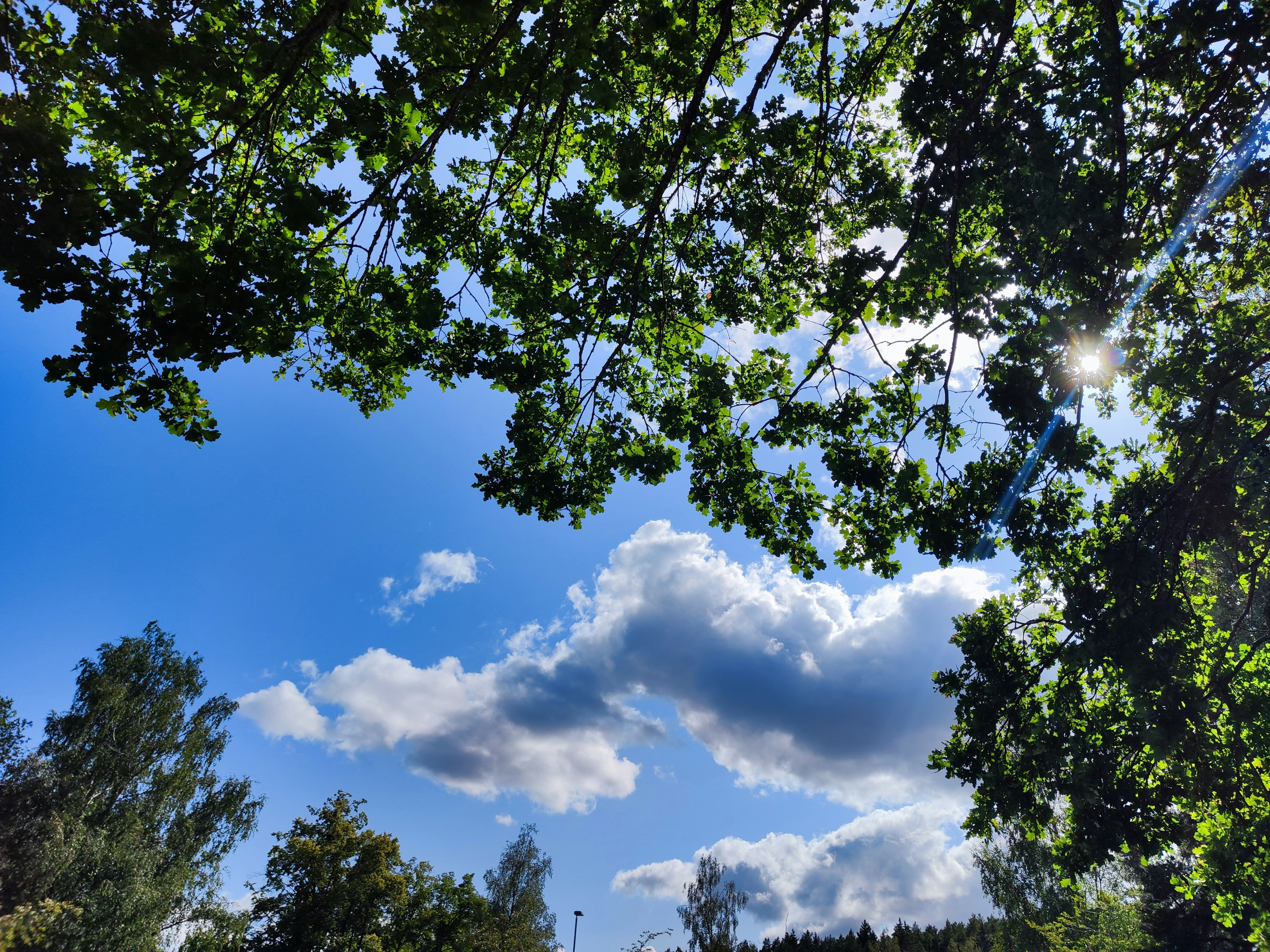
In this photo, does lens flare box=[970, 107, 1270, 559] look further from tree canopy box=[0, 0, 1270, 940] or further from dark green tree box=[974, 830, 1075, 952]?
dark green tree box=[974, 830, 1075, 952]

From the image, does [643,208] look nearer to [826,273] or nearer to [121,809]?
[826,273]

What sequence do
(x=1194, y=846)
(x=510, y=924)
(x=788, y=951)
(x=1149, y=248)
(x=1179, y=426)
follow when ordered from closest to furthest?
(x=1149, y=248) → (x=1179, y=426) → (x=1194, y=846) → (x=510, y=924) → (x=788, y=951)

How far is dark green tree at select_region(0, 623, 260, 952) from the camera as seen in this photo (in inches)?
859

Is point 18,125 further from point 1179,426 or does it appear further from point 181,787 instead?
point 181,787

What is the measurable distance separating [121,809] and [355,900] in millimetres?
10960

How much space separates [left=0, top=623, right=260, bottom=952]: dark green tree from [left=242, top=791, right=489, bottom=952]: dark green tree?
2.91 metres

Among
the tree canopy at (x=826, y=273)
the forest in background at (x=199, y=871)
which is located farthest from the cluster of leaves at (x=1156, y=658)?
the forest in background at (x=199, y=871)

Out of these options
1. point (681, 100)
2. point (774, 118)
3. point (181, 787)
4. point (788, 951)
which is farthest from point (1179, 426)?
point (788, 951)

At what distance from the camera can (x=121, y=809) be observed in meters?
25.7

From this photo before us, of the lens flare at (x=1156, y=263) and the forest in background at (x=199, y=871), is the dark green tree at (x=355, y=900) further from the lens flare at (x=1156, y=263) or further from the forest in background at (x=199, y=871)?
the lens flare at (x=1156, y=263)

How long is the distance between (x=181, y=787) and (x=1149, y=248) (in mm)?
37752

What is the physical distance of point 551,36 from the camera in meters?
4.55

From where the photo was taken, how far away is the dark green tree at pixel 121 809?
21.8m

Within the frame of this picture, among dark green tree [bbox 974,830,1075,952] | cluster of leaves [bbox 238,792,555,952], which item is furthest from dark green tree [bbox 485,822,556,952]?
dark green tree [bbox 974,830,1075,952]
